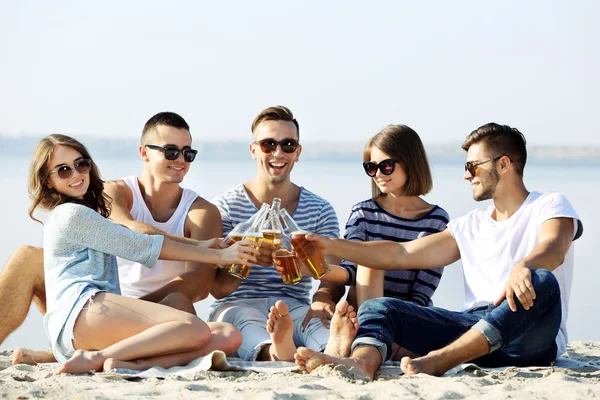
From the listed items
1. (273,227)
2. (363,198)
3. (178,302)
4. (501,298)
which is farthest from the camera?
(363,198)

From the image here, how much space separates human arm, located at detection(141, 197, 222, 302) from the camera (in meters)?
6.43

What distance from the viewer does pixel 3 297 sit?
6.12 m

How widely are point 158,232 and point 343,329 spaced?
5.24 feet

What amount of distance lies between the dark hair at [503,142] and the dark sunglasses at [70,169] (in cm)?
265

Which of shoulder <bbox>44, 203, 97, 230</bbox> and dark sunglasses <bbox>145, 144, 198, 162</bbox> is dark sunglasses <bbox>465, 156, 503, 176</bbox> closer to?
dark sunglasses <bbox>145, 144, 198, 162</bbox>

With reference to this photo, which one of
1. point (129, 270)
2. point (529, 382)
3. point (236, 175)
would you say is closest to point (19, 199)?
point (236, 175)

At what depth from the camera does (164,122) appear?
7035 mm

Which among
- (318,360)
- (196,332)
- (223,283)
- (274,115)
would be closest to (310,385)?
(318,360)

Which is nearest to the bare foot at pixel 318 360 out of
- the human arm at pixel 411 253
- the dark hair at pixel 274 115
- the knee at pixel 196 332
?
the knee at pixel 196 332

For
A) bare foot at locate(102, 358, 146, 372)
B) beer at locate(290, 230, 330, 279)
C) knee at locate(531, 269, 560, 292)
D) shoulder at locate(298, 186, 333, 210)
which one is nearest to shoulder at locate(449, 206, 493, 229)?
knee at locate(531, 269, 560, 292)

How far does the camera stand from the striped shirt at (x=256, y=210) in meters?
6.94

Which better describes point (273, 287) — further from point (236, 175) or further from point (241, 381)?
point (236, 175)

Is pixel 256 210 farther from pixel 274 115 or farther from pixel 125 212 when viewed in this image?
pixel 125 212

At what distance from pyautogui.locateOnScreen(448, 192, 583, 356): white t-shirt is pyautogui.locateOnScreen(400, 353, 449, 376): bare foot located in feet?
2.50
